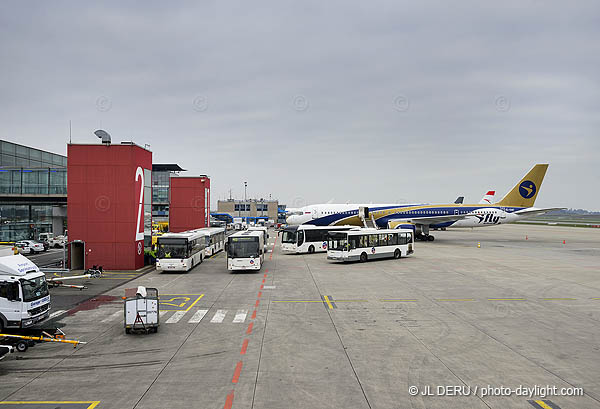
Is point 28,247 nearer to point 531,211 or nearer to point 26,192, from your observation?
point 26,192

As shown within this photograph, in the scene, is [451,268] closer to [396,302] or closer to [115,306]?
[396,302]

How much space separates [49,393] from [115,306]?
1111cm

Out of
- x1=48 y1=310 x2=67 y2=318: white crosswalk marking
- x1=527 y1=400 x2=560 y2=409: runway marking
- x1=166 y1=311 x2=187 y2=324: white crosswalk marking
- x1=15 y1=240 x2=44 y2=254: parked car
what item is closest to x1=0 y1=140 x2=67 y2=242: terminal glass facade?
x1=15 y1=240 x2=44 y2=254: parked car

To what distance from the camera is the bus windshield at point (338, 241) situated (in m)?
38.4

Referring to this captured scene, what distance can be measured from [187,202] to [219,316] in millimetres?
50543

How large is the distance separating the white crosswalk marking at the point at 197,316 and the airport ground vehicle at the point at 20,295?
6.29 m

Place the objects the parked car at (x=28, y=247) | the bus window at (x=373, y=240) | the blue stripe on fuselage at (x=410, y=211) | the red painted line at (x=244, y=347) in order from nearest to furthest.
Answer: the red painted line at (x=244, y=347), the bus window at (x=373, y=240), the parked car at (x=28, y=247), the blue stripe on fuselage at (x=410, y=211)

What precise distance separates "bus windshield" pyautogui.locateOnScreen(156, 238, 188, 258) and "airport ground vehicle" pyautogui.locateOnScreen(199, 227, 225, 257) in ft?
30.4

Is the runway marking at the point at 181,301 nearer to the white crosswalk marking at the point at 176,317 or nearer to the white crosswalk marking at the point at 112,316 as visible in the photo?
the white crosswalk marking at the point at 176,317

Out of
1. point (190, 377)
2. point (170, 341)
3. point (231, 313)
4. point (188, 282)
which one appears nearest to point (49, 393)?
point (190, 377)

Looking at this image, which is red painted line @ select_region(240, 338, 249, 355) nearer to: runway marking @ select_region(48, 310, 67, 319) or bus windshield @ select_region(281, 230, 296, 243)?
runway marking @ select_region(48, 310, 67, 319)

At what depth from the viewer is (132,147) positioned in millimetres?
35281

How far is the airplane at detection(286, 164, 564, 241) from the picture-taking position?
6225 cm

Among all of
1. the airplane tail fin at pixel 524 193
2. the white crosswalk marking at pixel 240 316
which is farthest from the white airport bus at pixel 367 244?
the airplane tail fin at pixel 524 193
